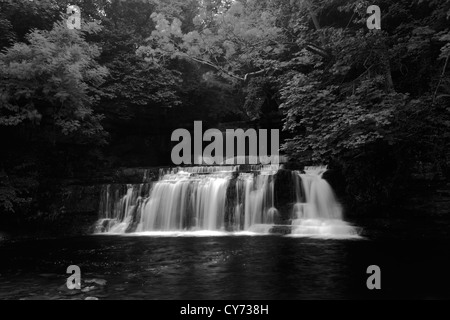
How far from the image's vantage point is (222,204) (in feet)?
45.6

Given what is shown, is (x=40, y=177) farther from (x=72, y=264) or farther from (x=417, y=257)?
(x=417, y=257)

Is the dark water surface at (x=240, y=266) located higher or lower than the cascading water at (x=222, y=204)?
lower

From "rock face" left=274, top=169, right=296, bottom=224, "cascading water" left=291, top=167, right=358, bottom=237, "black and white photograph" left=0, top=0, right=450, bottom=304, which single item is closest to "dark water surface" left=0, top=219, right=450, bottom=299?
"black and white photograph" left=0, top=0, right=450, bottom=304

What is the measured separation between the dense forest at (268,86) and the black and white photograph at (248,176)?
3.1 inches

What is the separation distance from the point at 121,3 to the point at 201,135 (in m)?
10.3

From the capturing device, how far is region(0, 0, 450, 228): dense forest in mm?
9914

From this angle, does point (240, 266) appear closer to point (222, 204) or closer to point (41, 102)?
point (222, 204)

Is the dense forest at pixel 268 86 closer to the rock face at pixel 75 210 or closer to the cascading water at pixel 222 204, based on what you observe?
the rock face at pixel 75 210

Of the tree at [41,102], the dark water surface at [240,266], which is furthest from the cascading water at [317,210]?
the tree at [41,102]

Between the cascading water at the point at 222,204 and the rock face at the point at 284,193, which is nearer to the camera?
the cascading water at the point at 222,204

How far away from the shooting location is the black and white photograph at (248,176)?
262 inches

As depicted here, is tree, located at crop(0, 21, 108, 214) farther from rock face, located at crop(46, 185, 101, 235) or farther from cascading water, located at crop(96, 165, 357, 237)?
cascading water, located at crop(96, 165, 357, 237)
